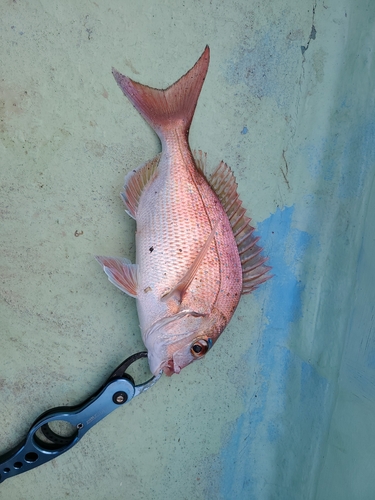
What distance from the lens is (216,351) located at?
1.49 meters

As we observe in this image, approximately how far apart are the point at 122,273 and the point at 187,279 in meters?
0.19

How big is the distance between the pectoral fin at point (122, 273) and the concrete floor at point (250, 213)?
0.29ft

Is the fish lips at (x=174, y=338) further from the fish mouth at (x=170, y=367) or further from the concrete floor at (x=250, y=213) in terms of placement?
the concrete floor at (x=250, y=213)

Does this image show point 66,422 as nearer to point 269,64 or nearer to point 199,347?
point 199,347

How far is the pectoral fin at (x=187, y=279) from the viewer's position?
3.84 ft

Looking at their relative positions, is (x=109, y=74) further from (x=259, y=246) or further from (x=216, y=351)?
(x=216, y=351)

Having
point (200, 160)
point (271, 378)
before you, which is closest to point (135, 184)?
point (200, 160)

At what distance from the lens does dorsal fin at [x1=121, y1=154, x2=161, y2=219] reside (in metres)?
1.29

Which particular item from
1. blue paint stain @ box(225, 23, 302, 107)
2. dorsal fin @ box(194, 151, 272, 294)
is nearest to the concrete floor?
blue paint stain @ box(225, 23, 302, 107)

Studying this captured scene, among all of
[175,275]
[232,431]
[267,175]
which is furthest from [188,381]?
[267,175]

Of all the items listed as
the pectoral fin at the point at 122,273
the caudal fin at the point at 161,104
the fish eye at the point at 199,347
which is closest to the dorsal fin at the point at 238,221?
the caudal fin at the point at 161,104

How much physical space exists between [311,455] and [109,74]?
54.2 inches

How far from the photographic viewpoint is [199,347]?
1.23m

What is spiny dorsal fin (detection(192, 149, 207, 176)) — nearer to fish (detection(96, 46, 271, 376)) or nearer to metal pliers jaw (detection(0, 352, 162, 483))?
fish (detection(96, 46, 271, 376))
